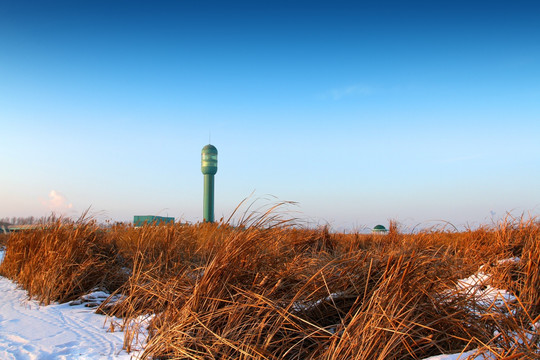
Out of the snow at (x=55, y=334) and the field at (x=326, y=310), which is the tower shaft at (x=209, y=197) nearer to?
the snow at (x=55, y=334)

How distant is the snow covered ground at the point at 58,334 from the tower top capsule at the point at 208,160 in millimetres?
34772

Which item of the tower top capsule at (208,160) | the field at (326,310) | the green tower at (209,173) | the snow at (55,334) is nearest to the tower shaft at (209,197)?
the green tower at (209,173)

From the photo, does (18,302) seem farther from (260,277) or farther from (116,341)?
(260,277)

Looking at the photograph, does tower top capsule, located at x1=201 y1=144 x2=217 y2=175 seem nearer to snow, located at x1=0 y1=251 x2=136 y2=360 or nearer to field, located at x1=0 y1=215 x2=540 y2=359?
snow, located at x1=0 y1=251 x2=136 y2=360

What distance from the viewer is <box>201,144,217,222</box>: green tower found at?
38.2 metres

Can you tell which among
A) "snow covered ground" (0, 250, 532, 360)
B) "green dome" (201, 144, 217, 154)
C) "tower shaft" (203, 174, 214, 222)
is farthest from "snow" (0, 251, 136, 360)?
"green dome" (201, 144, 217, 154)

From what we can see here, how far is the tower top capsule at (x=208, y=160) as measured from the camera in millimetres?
39031

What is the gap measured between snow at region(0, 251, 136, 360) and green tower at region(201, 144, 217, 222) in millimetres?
33764

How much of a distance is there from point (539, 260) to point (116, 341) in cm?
389

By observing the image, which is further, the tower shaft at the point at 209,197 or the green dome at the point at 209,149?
the green dome at the point at 209,149

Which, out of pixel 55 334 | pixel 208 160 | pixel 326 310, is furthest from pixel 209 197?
pixel 326 310

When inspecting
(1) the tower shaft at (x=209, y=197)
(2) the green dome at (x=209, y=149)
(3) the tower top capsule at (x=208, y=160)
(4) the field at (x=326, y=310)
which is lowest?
(4) the field at (x=326, y=310)

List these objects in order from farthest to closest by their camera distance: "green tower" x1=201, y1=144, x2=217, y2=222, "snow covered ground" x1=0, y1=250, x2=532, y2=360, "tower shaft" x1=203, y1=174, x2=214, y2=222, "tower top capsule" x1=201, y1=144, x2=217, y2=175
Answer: "tower top capsule" x1=201, y1=144, x2=217, y2=175, "green tower" x1=201, y1=144, x2=217, y2=222, "tower shaft" x1=203, y1=174, x2=214, y2=222, "snow covered ground" x1=0, y1=250, x2=532, y2=360

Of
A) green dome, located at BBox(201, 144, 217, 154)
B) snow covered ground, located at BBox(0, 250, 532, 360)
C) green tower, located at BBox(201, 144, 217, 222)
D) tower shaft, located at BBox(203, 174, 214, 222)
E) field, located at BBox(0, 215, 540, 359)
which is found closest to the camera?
field, located at BBox(0, 215, 540, 359)
